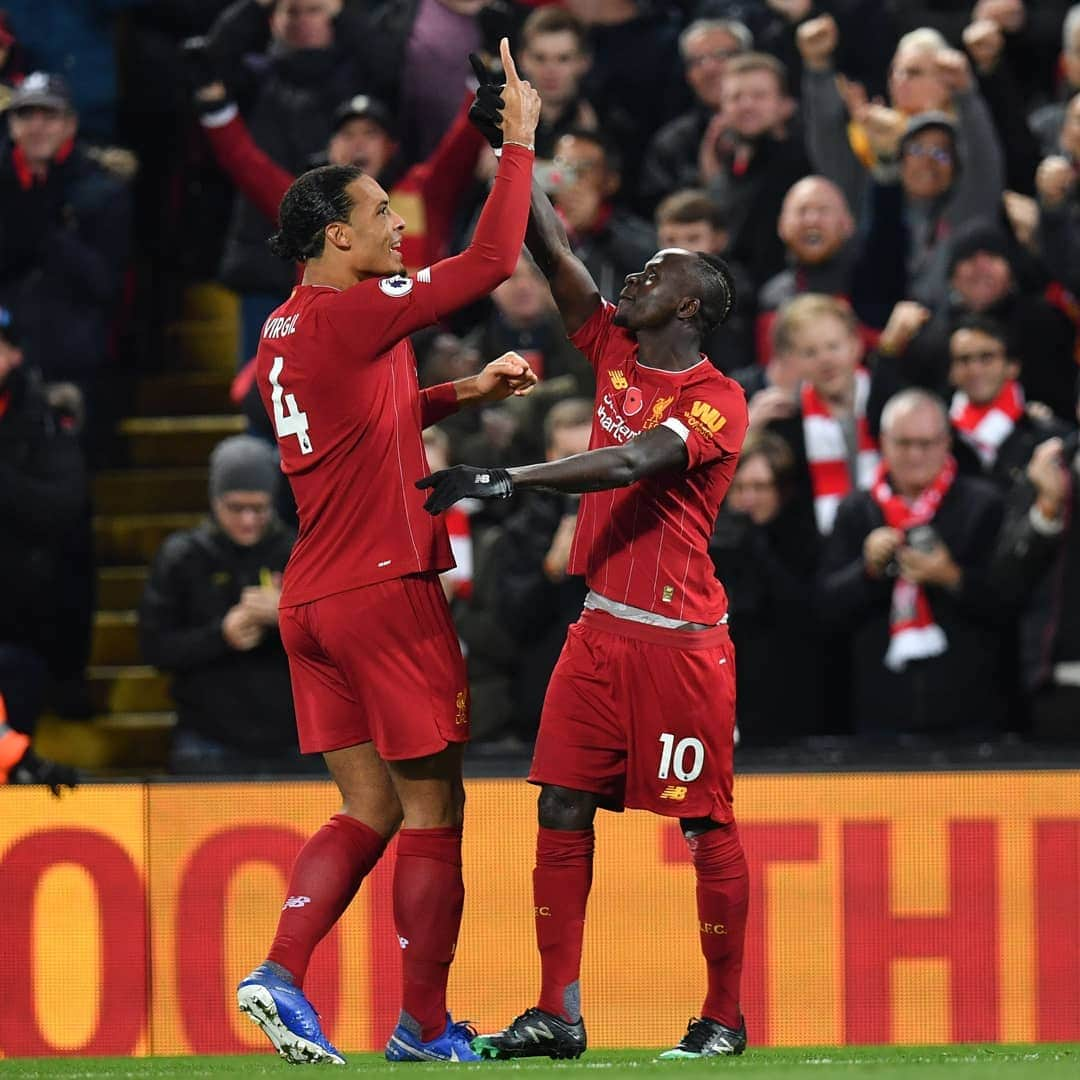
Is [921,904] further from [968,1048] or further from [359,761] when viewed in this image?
[359,761]

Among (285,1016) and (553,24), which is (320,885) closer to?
(285,1016)

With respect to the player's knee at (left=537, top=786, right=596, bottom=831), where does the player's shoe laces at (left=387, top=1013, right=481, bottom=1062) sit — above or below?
below

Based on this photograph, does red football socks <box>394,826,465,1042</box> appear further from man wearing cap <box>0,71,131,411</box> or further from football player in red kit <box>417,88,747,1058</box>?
man wearing cap <box>0,71,131,411</box>

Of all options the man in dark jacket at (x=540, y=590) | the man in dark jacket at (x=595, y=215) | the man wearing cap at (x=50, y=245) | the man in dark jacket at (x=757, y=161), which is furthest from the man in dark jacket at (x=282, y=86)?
the man in dark jacket at (x=540, y=590)

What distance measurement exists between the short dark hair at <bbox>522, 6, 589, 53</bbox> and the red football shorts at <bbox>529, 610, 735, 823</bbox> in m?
4.91

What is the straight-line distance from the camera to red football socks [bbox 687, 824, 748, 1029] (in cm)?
591

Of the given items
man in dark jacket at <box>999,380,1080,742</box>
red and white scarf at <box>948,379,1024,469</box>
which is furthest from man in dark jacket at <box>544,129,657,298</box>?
man in dark jacket at <box>999,380,1080,742</box>

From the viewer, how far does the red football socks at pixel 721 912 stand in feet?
19.4

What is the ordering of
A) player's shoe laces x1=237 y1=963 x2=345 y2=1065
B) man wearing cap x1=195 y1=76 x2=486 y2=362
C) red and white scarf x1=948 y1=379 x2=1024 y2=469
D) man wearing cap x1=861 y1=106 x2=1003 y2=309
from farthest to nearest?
man wearing cap x1=195 y1=76 x2=486 y2=362, man wearing cap x1=861 y1=106 x2=1003 y2=309, red and white scarf x1=948 y1=379 x2=1024 y2=469, player's shoe laces x1=237 y1=963 x2=345 y2=1065

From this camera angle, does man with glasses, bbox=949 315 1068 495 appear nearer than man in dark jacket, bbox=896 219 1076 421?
Yes

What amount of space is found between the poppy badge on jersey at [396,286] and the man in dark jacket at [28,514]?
4.07 metres

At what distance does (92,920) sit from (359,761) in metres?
1.95

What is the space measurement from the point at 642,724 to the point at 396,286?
4.36ft

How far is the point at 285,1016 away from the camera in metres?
5.52
